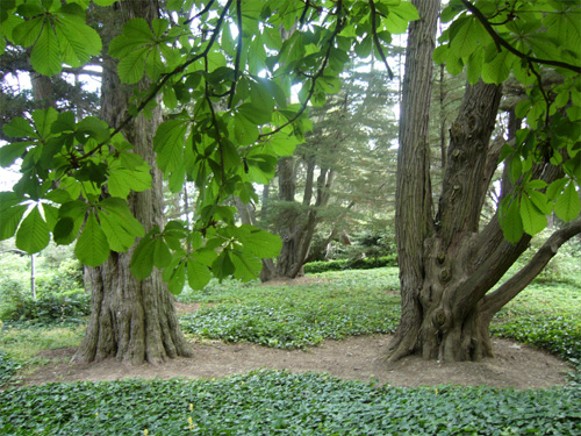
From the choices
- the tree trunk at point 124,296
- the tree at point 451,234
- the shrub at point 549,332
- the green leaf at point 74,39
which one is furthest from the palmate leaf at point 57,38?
the shrub at point 549,332

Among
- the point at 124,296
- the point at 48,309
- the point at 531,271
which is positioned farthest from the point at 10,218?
the point at 48,309

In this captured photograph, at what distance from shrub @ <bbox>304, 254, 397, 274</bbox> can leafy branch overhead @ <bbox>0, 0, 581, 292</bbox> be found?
18294 millimetres

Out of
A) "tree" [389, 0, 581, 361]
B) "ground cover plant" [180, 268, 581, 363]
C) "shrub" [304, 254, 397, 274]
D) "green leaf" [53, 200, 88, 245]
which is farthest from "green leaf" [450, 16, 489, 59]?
"shrub" [304, 254, 397, 274]

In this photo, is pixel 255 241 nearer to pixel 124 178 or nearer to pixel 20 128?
pixel 124 178

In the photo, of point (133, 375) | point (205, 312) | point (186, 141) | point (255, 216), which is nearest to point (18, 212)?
point (186, 141)

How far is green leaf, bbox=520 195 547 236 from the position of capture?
1063 mm

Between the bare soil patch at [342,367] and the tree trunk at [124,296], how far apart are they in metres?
0.21

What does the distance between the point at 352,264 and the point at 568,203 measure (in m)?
18.9

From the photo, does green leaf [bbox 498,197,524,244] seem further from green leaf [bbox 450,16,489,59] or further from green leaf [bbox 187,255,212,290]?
green leaf [bbox 187,255,212,290]

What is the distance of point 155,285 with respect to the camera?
582 centimetres

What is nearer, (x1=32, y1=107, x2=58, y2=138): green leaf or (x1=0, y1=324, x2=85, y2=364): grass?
(x1=32, y1=107, x2=58, y2=138): green leaf

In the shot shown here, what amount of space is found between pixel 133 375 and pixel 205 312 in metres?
3.57

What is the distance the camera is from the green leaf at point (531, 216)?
106cm

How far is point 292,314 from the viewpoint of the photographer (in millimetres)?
8461
